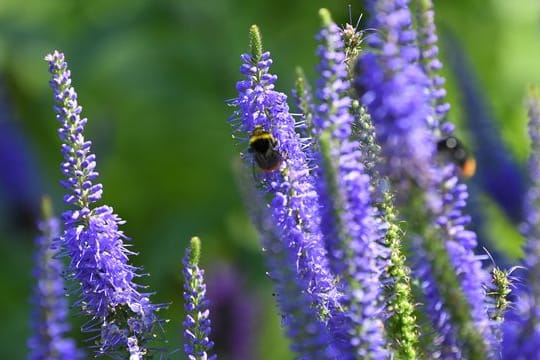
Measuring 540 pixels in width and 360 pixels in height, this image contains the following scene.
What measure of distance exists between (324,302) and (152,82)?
3923mm

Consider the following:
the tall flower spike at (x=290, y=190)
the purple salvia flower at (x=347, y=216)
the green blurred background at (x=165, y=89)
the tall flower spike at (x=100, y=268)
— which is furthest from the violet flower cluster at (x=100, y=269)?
the green blurred background at (x=165, y=89)

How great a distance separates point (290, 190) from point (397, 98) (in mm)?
425

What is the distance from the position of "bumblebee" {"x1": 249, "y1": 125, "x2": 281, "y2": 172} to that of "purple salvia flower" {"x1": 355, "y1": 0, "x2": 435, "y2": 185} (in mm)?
492

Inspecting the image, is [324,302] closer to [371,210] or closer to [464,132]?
[371,210]

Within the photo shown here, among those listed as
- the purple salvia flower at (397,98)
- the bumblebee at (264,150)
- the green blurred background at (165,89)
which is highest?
the green blurred background at (165,89)

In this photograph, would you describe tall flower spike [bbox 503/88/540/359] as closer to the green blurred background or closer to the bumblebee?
the bumblebee

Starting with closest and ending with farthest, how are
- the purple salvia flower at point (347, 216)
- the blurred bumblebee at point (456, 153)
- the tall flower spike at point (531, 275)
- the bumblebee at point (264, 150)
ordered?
the tall flower spike at point (531, 275)
the purple salvia flower at point (347, 216)
the blurred bumblebee at point (456, 153)
the bumblebee at point (264, 150)

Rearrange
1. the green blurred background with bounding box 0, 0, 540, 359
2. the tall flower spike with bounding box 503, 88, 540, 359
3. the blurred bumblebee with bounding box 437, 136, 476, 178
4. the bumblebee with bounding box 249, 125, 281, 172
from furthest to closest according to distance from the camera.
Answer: the green blurred background with bounding box 0, 0, 540, 359 < the bumblebee with bounding box 249, 125, 281, 172 < the blurred bumblebee with bounding box 437, 136, 476, 178 < the tall flower spike with bounding box 503, 88, 540, 359

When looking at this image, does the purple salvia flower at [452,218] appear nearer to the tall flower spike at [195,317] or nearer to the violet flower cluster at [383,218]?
the violet flower cluster at [383,218]

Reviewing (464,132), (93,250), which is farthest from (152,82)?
(93,250)

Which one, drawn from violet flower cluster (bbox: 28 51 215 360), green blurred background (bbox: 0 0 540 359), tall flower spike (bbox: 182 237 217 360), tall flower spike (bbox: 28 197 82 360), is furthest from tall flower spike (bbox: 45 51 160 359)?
green blurred background (bbox: 0 0 540 359)

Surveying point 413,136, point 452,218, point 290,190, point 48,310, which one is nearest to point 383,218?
point 290,190

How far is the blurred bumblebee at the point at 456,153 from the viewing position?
1440 mm

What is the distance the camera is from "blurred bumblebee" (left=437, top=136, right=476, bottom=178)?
56.7 inches
